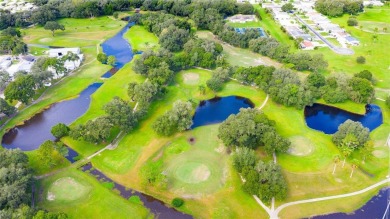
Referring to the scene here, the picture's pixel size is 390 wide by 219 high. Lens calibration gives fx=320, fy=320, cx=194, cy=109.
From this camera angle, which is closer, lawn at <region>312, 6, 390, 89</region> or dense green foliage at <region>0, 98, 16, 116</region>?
dense green foliage at <region>0, 98, 16, 116</region>

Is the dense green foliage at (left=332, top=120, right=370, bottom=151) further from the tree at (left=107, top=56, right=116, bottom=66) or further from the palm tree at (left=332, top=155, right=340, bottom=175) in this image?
the tree at (left=107, top=56, right=116, bottom=66)

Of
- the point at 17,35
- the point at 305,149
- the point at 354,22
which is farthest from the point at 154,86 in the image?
the point at 354,22

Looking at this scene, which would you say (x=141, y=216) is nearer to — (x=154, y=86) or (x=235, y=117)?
(x=235, y=117)

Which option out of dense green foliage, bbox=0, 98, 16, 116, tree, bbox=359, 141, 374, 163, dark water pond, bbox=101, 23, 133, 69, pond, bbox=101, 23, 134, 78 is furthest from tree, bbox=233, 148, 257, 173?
dark water pond, bbox=101, 23, 133, 69

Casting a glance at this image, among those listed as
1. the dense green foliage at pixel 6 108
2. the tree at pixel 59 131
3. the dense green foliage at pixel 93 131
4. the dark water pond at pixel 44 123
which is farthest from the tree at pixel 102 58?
the dense green foliage at pixel 93 131

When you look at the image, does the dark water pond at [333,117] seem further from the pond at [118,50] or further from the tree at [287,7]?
the tree at [287,7]

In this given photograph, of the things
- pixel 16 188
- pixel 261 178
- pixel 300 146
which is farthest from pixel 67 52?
pixel 261 178
